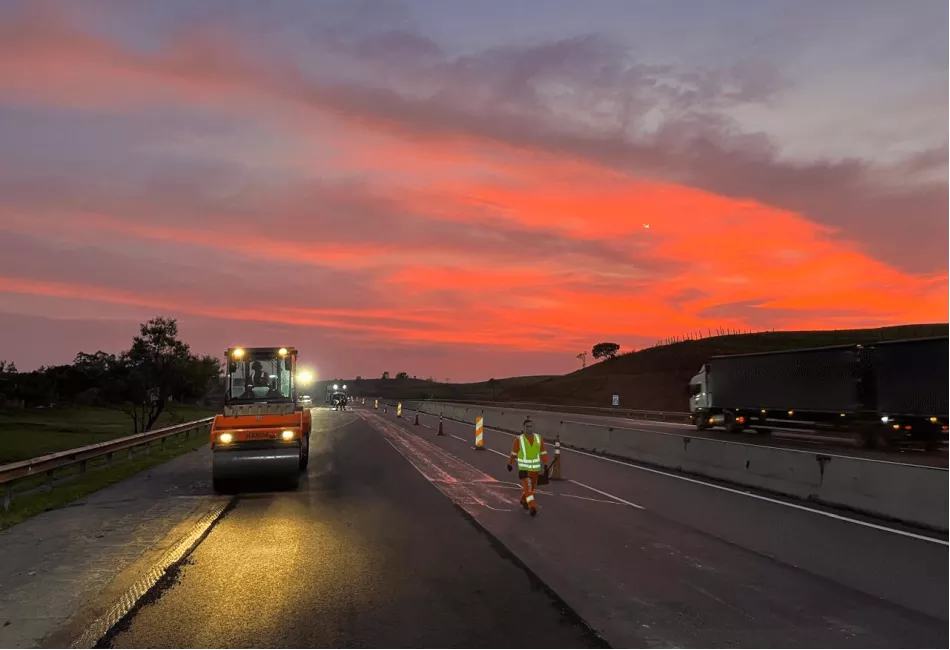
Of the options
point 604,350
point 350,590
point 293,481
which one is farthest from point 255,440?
point 604,350

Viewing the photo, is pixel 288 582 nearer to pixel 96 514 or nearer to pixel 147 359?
pixel 96 514

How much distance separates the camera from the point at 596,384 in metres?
116

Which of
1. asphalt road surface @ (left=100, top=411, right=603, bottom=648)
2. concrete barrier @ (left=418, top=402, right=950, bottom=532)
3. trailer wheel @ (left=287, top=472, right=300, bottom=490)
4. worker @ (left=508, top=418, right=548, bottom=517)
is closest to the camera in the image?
asphalt road surface @ (left=100, top=411, right=603, bottom=648)

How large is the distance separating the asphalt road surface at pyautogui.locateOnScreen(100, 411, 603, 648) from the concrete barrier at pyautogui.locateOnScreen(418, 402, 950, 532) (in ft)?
20.9

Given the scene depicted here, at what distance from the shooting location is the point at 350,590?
7551 millimetres

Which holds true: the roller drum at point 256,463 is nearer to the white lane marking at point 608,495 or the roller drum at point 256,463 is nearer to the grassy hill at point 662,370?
the white lane marking at point 608,495

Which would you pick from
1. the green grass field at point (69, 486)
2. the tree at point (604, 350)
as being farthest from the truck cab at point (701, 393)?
the tree at point (604, 350)

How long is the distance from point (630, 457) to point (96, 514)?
14.5 meters

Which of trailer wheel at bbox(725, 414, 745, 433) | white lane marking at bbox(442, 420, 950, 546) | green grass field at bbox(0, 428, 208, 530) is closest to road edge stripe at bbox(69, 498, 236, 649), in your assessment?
green grass field at bbox(0, 428, 208, 530)

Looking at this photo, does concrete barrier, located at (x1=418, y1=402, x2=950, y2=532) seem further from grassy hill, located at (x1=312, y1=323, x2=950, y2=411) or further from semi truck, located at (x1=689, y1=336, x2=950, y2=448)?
grassy hill, located at (x1=312, y1=323, x2=950, y2=411)

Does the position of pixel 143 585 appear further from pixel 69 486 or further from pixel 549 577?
pixel 69 486

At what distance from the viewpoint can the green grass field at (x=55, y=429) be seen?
33531 millimetres

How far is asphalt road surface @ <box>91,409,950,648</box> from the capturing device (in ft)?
20.2

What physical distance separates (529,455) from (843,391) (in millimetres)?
19999
